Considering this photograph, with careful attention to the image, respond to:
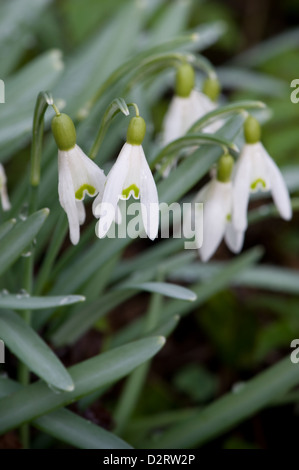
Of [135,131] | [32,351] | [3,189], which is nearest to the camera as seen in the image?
[135,131]

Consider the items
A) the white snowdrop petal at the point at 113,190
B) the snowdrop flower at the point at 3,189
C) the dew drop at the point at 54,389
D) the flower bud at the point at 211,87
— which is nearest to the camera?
the white snowdrop petal at the point at 113,190

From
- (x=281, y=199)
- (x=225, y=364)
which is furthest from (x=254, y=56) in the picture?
(x=281, y=199)

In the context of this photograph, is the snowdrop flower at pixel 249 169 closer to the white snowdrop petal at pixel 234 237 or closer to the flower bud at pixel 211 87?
the white snowdrop petal at pixel 234 237

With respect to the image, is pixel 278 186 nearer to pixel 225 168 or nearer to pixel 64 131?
pixel 225 168

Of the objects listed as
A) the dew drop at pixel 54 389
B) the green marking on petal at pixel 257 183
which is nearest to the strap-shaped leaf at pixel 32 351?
the dew drop at pixel 54 389

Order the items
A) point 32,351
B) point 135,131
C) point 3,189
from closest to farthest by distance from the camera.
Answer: point 135,131 → point 32,351 → point 3,189

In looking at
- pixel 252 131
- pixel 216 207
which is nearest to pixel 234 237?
pixel 216 207

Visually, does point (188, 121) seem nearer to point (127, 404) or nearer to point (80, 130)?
point (80, 130)
